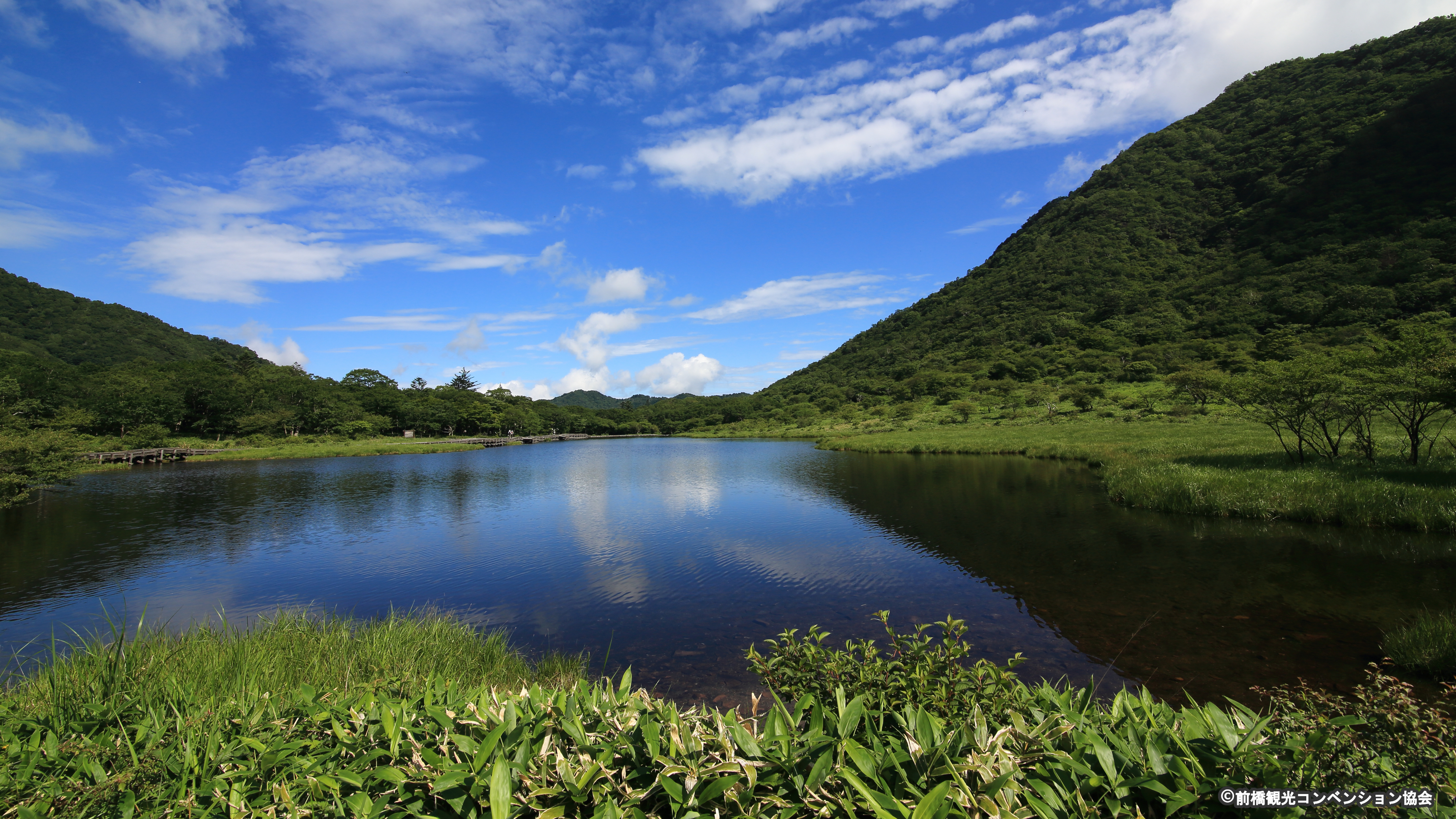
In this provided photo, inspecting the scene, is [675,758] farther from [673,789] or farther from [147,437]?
[147,437]

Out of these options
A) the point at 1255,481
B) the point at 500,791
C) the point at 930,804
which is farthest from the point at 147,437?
the point at 1255,481

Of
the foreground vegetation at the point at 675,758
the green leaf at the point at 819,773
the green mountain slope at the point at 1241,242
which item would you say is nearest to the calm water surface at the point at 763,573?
the foreground vegetation at the point at 675,758

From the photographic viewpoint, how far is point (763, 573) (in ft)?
44.2

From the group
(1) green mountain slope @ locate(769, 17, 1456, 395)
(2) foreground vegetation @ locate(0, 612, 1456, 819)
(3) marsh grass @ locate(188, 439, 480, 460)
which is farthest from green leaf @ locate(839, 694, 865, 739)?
(1) green mountain slope @ locate(769, 17, 1456, 395)

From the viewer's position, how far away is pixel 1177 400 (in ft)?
155

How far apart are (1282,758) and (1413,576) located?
1488cm

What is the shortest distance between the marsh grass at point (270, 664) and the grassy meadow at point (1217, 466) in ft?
67.7

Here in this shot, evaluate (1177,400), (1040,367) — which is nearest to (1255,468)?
(1177,400)

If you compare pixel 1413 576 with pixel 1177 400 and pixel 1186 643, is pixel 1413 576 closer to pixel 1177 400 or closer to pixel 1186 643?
pixel 1186 643

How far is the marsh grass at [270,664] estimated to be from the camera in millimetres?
3904

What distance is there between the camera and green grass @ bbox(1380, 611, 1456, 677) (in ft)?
23.9

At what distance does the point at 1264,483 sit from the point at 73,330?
16689 centimetres

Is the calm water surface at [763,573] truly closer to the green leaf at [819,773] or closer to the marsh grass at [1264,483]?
the marsh grass at [1264,483]

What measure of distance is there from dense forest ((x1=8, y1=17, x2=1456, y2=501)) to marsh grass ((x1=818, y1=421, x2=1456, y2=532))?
198 centimetres
